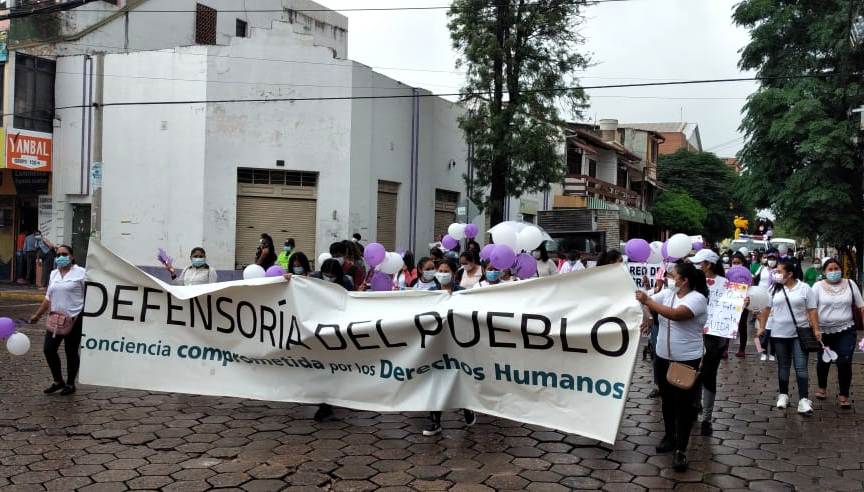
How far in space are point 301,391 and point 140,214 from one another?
1465cm

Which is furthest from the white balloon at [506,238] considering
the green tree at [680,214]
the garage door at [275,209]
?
the green tree at [680,214]

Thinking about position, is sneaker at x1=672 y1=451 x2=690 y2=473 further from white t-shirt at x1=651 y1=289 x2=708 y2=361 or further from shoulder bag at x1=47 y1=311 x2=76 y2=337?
shoulder bag at x1=47 y1=311 x2=76 y2=337

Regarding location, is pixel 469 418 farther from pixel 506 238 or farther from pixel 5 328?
pixel 5 328

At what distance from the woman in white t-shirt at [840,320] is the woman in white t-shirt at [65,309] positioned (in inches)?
309

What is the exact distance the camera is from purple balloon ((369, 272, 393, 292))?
9.70 m

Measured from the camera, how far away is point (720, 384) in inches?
375

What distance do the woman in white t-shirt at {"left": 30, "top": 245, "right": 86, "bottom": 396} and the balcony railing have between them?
27.2 metres

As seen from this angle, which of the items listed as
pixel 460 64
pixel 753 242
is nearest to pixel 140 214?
pixel 460 64

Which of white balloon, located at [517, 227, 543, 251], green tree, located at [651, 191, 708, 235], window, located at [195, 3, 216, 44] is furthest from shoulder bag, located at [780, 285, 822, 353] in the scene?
green tree, located at [651, 191, 708, 235]

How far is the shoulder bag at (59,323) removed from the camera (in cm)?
783

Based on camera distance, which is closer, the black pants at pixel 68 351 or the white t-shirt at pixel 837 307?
the black pants at pixel 68 351

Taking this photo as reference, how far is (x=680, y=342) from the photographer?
603 cm

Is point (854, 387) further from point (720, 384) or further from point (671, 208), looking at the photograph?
point (671, 208)

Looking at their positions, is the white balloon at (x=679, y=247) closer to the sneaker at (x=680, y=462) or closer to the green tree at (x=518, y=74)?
the sneaker at (x=680, y=462)
